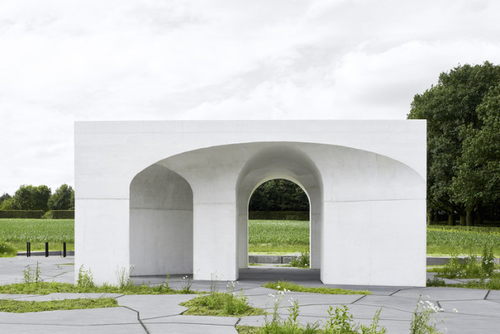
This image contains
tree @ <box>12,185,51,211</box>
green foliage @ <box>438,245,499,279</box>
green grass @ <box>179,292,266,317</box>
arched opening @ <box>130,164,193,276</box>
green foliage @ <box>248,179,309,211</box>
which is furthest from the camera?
tree @ <box>12,185,51,211</box>

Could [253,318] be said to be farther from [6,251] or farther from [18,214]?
[18,214]

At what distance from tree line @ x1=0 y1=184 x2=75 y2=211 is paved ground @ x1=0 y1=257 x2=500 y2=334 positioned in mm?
101146

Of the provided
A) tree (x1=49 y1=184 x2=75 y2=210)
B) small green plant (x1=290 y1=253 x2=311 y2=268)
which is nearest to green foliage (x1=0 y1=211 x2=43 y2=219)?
tree (x1=49 y1=184 x2=75 y2=210)

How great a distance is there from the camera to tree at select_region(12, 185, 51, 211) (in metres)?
110

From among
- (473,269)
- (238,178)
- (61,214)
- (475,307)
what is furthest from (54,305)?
(61,214)

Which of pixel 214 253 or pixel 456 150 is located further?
pixel 456 150

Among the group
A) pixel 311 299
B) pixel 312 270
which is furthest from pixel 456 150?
pixel 311 299

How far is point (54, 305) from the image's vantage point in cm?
970

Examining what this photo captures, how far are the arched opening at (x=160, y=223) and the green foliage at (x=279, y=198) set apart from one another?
58267 millimetres

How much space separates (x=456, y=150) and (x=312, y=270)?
2908cm

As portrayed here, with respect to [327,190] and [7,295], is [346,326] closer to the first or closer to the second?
[327,190]

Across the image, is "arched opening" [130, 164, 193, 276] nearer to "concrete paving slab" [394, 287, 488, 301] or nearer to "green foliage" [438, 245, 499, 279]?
"concrete paving slab" [394, 287, 488, 301]

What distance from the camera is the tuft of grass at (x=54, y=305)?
30.9 ft

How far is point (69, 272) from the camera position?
629 inches
